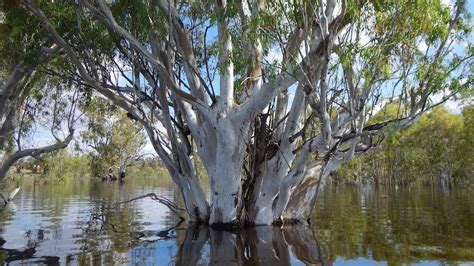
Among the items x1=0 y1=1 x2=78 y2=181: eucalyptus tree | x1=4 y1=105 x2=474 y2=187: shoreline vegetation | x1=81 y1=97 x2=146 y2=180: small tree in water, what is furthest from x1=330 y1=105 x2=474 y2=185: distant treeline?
x1=0 y1=1 x2=78 y2=181: eucalyptus tree

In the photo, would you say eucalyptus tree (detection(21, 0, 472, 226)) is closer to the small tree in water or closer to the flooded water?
the flooded water

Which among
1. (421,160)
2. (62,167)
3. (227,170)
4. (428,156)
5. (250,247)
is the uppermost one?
(428,156)

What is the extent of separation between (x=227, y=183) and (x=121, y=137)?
4590 centimetres

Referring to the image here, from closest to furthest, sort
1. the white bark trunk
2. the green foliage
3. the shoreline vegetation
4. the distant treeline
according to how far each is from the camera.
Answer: the white bark trunk → the shoreline vegetation → the distant treeline → the green foliage

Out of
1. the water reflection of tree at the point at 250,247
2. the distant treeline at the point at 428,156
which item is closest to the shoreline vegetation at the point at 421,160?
the distant treeline at the point at 428,156

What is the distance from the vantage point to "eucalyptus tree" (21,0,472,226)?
1003cm

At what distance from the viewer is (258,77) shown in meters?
12.0

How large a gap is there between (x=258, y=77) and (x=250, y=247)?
15.9 ft

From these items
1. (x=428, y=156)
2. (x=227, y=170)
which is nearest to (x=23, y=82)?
(x=227, y=170)

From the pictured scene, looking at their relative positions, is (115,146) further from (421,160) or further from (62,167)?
(421,160)

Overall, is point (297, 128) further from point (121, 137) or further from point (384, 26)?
point (121, 137)

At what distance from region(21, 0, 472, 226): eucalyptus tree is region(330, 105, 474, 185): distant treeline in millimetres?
36740

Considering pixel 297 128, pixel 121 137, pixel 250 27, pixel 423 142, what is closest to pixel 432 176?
pixel 423 142

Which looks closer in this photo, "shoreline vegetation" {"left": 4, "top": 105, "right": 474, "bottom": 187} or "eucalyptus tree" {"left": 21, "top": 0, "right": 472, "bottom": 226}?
"eucalyptus tree" {"left": 21, "top": 0, "right": 472, "bottom": 226}
